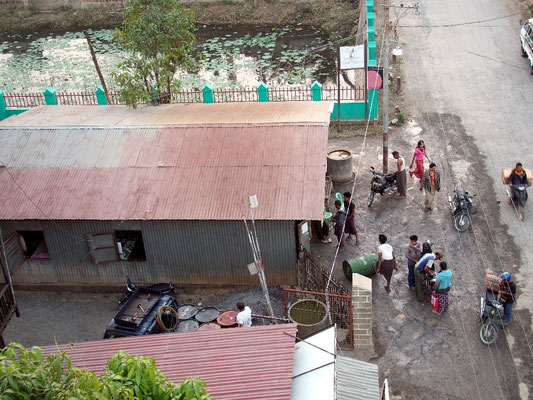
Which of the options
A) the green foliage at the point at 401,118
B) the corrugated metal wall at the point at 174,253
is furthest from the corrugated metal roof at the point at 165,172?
the green foliage at the point at 401,118

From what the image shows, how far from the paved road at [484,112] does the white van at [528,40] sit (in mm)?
501

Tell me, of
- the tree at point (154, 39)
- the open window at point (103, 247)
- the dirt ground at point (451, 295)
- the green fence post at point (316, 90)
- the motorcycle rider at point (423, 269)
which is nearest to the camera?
the dirt ground at point (451, 295)

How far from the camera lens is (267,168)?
15.5 m

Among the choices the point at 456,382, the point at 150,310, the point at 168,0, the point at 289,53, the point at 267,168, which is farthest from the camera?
the point at 289,53

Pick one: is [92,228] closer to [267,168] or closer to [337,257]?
[267,168]

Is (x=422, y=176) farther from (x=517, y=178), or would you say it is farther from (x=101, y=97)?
(x=101, y=97)

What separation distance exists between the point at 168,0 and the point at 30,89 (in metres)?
14.6

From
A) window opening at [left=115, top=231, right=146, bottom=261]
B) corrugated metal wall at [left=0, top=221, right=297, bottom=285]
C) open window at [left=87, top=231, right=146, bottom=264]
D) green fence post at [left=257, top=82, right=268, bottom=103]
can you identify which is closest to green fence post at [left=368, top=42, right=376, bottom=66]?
green fence post at [left=257, top=82, right=268, bottom=103]

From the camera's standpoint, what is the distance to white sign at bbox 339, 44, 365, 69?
22484mm

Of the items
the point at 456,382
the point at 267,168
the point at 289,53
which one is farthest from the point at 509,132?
the point at 289,53

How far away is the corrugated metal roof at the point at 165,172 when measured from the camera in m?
15.0

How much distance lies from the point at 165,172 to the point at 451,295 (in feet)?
25.2

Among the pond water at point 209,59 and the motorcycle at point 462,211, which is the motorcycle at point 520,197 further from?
the pond water at point 209,59

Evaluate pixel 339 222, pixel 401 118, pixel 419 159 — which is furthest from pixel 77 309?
pixel 401 118
